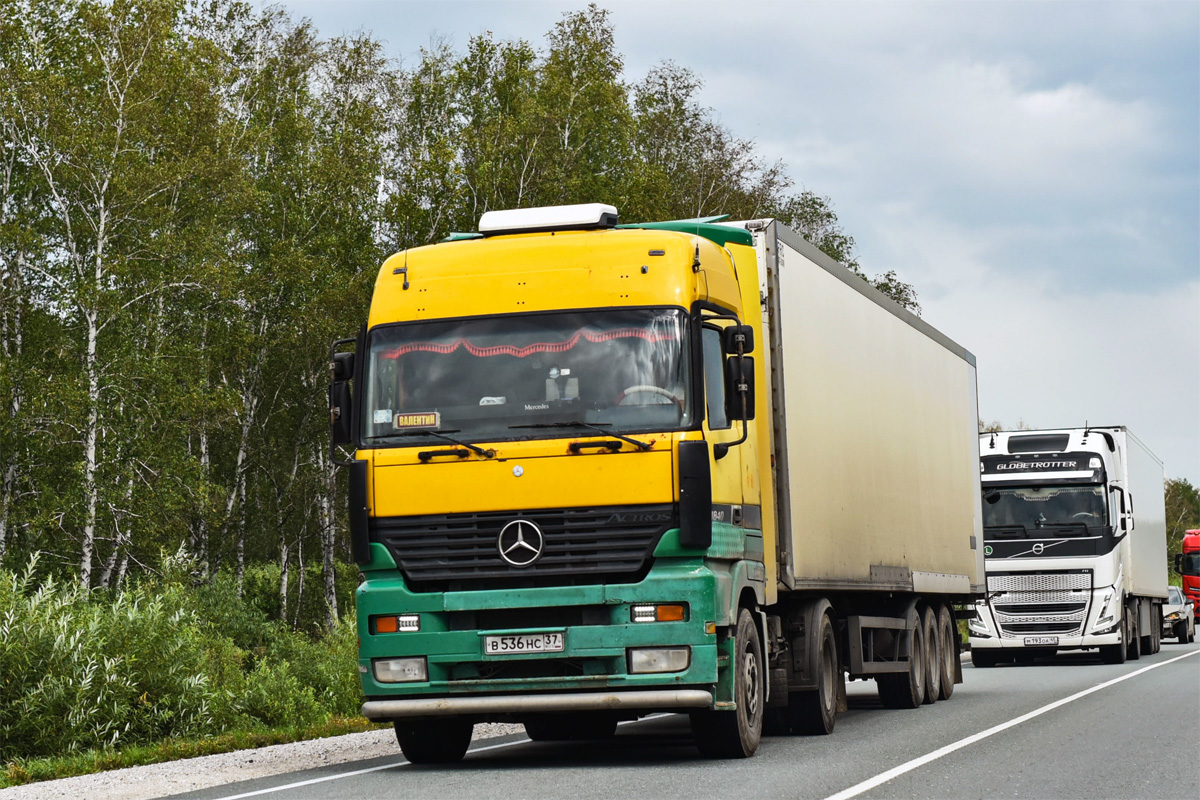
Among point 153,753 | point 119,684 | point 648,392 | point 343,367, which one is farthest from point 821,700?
point 119,684

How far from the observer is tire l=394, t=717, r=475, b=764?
12109mm

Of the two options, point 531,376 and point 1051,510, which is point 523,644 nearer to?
point 531,376

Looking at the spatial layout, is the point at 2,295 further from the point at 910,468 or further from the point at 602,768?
the point at 602,768

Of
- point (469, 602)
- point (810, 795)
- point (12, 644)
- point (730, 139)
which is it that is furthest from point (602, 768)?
point (730, 139)

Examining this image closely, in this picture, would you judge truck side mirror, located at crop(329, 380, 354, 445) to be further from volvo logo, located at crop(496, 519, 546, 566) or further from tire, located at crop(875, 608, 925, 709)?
tire, located at crop(875, 608, 925, 709)

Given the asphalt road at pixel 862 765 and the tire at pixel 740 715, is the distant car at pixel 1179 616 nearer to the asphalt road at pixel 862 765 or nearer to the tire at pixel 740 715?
the asphalt road at pixel 862 765

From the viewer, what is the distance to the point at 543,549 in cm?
1092

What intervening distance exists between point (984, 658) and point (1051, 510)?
4.34 m

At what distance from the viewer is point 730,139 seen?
5112 cm

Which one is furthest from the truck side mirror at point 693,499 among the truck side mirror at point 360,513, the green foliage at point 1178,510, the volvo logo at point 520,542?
the green foliage at point 1178,510

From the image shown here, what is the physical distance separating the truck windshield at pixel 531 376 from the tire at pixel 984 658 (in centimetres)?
2072

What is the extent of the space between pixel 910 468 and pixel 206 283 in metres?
21.5

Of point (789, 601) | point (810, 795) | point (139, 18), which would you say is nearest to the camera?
point (810, 795)

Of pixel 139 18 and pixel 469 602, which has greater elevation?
pixel 139 18
